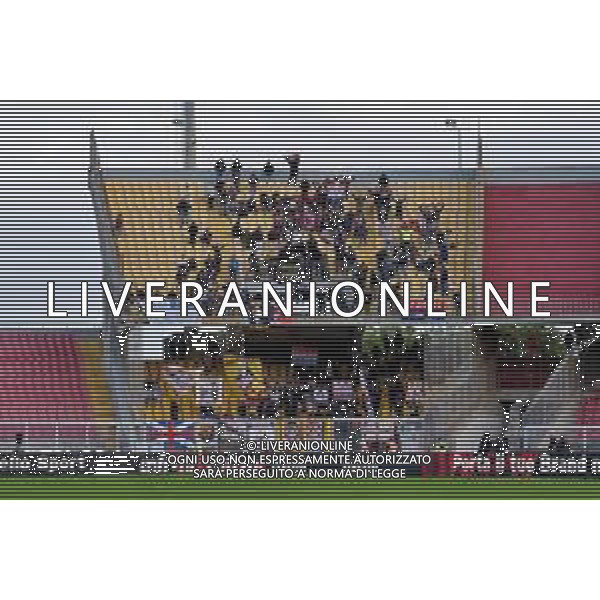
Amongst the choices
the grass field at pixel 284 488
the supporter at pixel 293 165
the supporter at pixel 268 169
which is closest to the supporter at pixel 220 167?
the supporter at pixel 268 169

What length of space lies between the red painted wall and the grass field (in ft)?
5.52

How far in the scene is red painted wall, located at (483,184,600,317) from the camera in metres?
17.2

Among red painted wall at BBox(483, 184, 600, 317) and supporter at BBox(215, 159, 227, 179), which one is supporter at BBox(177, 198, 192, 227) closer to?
supporter at BBox(215, 159, 227, 179)

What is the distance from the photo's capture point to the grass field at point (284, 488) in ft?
56.2

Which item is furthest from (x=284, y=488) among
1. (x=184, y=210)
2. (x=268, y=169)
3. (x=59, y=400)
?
(x=268, y=169)

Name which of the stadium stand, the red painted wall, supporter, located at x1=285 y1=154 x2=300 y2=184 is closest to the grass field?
the stadium stand

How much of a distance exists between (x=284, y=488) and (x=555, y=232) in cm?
347

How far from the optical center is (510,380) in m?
17.4

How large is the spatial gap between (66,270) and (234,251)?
1.56 m

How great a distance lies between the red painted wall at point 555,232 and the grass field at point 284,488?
1684 mm
